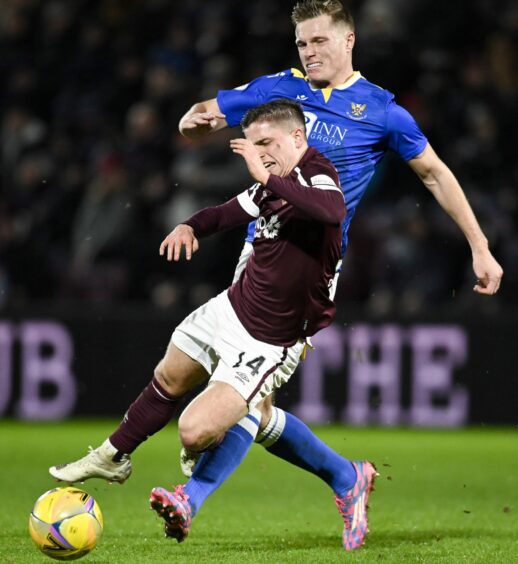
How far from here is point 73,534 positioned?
5.02 meters

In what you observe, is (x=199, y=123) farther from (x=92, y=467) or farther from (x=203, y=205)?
A: (x=203, y=205)

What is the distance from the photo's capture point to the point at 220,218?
577cm

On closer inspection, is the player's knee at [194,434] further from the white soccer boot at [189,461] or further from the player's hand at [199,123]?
the player's hand at [199,123]

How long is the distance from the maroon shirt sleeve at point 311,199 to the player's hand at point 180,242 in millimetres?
556

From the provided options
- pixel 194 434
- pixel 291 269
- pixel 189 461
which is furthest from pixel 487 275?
pixel 189 461

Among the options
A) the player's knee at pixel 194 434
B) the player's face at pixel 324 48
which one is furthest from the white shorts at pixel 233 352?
the player's face at pixel 324 48

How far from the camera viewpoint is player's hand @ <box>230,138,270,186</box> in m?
5.08

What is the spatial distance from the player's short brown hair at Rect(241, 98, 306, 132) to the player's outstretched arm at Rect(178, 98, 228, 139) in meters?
0.38

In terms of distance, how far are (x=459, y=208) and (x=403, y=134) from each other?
430 millimetres

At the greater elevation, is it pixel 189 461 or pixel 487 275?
pixel 487 275

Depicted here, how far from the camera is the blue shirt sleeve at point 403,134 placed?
5.82m

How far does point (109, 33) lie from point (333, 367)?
4825 millimetres

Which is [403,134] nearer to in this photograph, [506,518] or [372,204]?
[506,518]

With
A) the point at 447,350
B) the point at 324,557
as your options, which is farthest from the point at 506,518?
the point at 447,350
